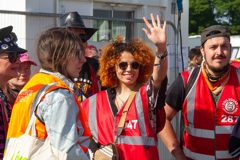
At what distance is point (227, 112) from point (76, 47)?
1668mm

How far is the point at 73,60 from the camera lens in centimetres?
221

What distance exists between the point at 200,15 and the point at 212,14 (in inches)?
72.0

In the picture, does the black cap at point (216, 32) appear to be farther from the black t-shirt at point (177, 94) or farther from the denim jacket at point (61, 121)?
the denim jacket at point (61, 121)

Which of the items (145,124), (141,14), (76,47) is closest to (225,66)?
(145,124)

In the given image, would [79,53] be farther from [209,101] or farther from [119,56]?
[209,101]

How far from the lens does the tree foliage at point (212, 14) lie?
44.0 m

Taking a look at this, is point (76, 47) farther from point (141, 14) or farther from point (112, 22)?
point (141, 14)

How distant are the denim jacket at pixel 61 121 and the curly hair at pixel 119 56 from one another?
5.15ft

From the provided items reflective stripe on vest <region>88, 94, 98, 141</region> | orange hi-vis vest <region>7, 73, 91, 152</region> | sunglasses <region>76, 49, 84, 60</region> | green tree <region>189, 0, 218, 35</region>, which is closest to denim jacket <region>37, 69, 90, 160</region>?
orange hi-vis vest <region>7, 73, 91, 152</region>

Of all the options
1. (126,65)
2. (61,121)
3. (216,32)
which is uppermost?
(216,32)

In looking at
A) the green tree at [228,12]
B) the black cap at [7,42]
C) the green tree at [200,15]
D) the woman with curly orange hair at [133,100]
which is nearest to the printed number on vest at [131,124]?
the woman with curly orange hair at [133,100]

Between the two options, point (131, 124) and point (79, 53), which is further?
point (131, 124)

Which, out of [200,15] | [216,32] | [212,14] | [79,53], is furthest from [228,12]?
[79,53]

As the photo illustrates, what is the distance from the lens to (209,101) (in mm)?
3232
